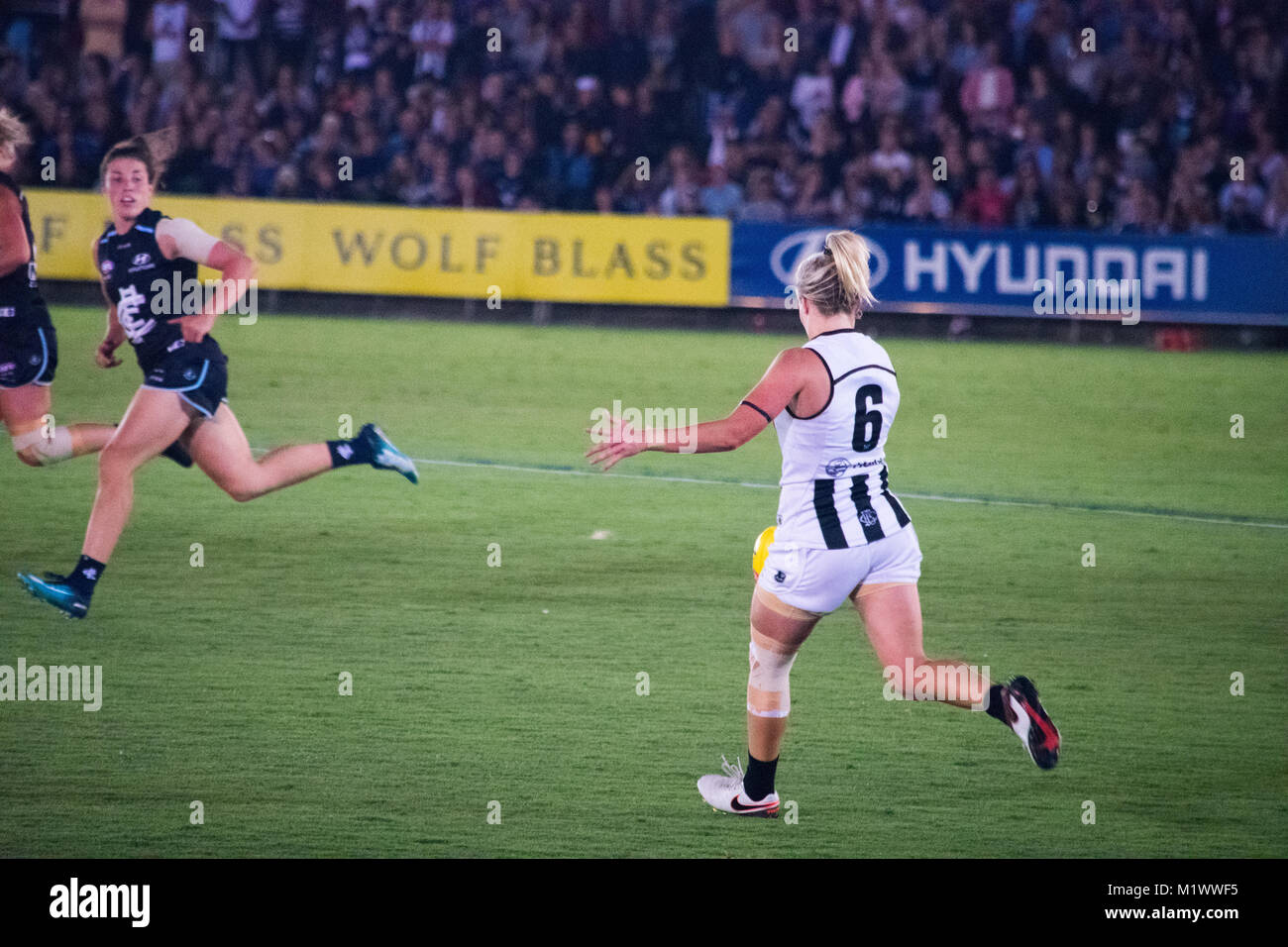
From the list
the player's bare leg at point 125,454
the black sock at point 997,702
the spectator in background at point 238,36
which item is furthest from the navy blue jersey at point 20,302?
the spectator in background at point 238,36

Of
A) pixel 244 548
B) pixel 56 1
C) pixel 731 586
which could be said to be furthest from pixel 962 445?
pixel 56 1

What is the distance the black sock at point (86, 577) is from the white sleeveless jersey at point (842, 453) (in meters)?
3.77

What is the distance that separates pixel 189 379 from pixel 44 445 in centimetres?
159

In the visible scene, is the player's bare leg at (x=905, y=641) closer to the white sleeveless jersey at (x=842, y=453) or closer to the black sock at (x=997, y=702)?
the black sock at (x=997, y=702)

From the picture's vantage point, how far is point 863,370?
5512 mm

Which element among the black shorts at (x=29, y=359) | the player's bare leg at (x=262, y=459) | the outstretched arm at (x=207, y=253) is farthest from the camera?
the black shorts at (x=29, y=359)

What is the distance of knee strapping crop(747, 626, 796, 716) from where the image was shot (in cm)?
569

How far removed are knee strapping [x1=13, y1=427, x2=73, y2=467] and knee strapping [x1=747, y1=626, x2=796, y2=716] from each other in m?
4.98

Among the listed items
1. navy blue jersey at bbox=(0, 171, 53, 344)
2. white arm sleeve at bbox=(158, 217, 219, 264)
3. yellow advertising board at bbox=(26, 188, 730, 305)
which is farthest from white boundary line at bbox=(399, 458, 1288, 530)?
yellow advertising board at bbox=(26, 188, 730, 305)

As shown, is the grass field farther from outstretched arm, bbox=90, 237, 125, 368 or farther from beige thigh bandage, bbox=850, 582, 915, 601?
outstretched arm, bbox=90, 237, 125, 368

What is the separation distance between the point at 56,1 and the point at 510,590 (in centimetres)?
1974

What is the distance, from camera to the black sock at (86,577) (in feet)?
26.2
